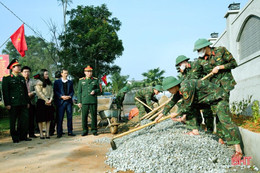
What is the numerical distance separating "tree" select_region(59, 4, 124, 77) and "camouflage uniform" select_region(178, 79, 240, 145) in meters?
17.8

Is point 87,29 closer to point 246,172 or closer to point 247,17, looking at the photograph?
point 247,17

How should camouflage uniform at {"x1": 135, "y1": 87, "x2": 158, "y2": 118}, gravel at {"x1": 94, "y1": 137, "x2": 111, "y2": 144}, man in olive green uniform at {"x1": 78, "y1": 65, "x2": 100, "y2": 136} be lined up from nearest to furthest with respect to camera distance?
1. gravel at {"x1": 94, "y1": 137, "x2": 111, "y2": 144}
2. man in olive green uniform at {"x1": 78, "y1": 65, "x2": 100, "y2": 136}
3. camouflage uniform at {"x1": 135, "y1": 87, "x2": 158, "y2": 118}

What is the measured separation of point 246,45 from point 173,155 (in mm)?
5156

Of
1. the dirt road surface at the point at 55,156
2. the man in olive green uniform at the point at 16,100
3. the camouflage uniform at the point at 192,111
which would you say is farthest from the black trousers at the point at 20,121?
the camouflage uniform at the point at 192,111

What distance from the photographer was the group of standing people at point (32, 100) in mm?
5133

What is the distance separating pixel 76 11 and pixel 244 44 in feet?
64.8

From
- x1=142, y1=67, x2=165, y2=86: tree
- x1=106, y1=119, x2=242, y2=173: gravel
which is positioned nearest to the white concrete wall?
x1=106, y1=119, x2=242, y2=173: gravel

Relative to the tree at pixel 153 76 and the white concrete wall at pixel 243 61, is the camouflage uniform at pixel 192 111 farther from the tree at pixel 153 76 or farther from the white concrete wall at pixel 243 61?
the tree at pixel 153 76

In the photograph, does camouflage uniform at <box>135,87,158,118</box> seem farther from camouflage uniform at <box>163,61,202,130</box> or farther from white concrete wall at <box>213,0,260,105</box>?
white concrete wall at <box>213,0,260,105</box>

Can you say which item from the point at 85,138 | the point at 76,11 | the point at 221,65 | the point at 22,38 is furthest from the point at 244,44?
the point at 76,11

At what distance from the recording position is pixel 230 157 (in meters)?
3.30

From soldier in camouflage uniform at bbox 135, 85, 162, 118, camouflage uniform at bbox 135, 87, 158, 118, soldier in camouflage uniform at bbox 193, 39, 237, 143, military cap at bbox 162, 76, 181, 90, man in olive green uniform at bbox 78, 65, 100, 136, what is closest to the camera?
military cap at bbox 162, 76, 181, 90

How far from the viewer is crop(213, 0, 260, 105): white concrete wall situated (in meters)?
5.13

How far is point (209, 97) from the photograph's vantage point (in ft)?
11.8
